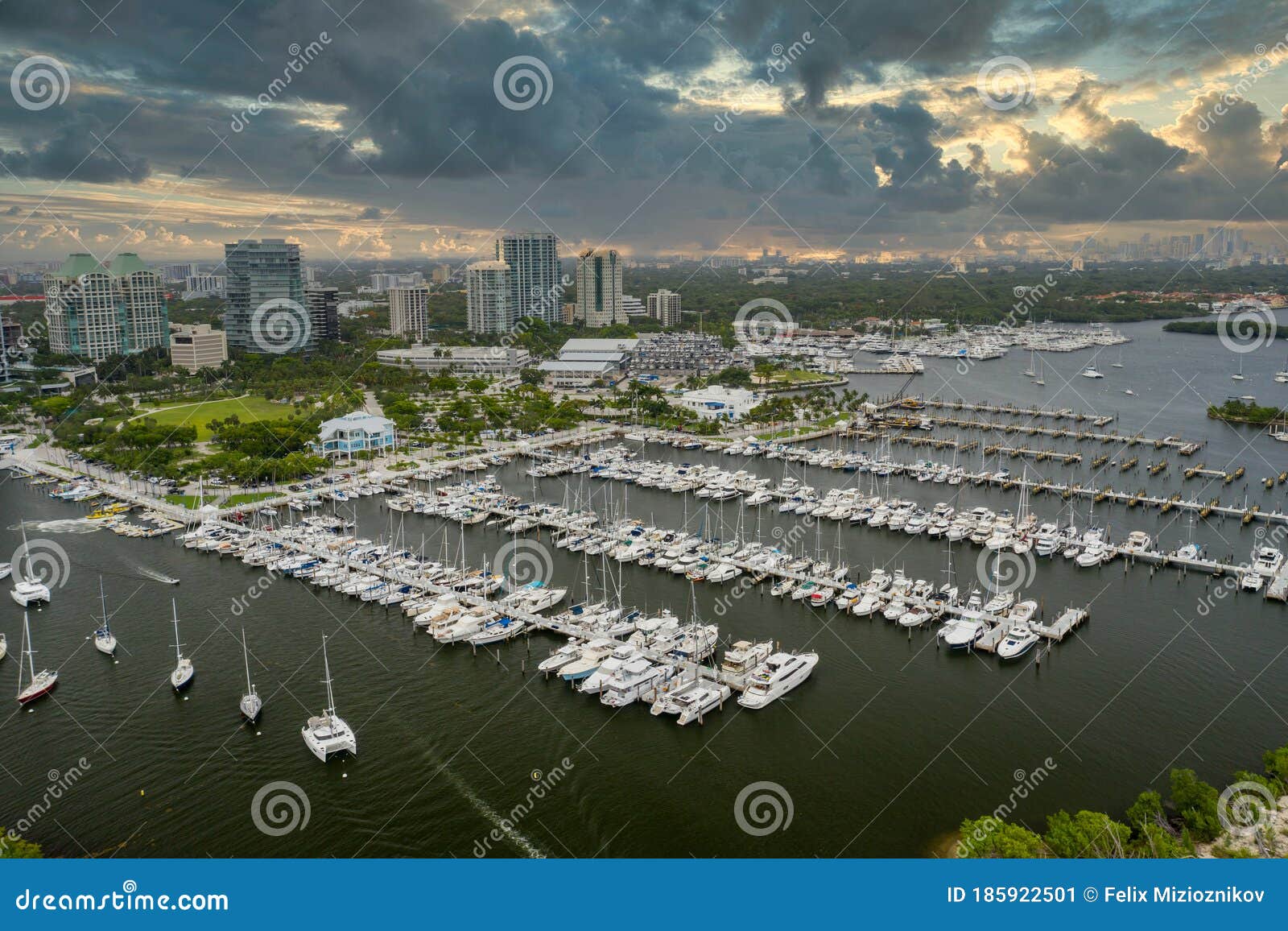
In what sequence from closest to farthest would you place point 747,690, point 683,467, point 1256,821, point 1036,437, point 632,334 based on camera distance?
point 1256,821
point 747,690
point 683,467
point 1036,437
point 632,334

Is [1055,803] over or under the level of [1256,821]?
under

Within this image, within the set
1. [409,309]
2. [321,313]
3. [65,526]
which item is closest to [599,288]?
[409,309]

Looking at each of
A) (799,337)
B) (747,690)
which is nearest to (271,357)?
(799,337)

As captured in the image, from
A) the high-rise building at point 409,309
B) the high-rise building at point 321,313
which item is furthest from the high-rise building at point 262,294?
the high-rise building at point 409,309

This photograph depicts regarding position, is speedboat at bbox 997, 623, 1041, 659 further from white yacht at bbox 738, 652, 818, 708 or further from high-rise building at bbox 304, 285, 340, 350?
high-rise building at bbox 304, 285, 340, 350

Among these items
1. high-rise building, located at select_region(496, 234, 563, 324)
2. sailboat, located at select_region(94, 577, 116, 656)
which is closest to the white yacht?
sailboat, located at select_region(94, 577, 116, 656)

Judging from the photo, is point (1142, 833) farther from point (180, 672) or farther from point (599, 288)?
point (599, 288)

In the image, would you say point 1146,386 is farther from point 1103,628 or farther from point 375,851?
point 375,851
